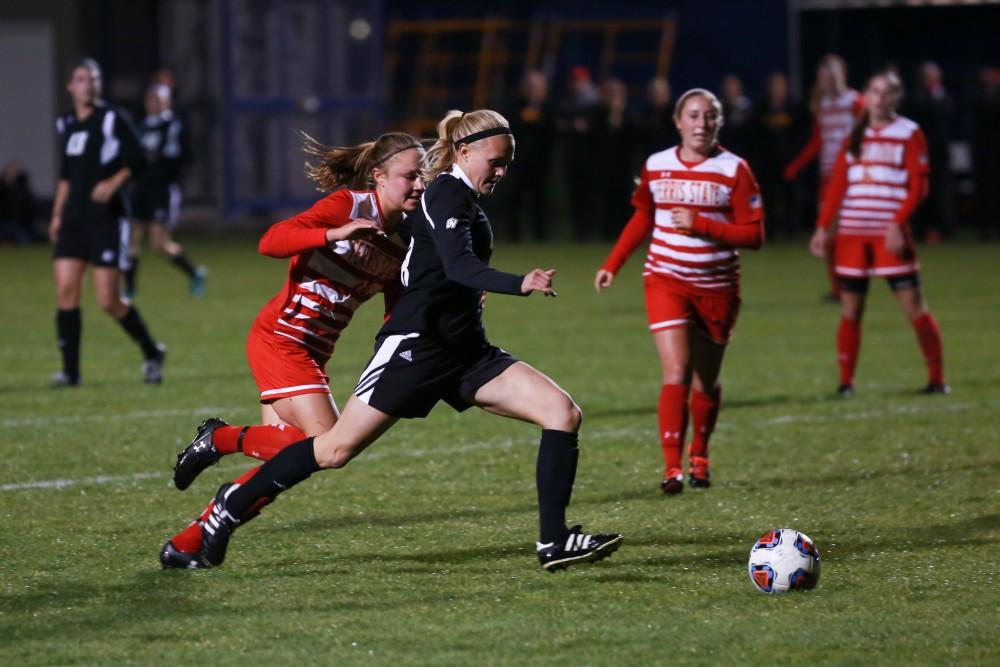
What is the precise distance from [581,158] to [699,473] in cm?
1586

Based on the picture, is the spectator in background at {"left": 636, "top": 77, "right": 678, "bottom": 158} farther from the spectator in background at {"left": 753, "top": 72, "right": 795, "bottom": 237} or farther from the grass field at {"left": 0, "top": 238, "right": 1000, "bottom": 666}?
the grass field at {"left": 0, "top": 238, "right": 1000, "bottom": 666}

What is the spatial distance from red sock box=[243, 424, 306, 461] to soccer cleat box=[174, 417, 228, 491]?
0.17 m

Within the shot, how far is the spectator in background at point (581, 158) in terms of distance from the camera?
2291 centimetres

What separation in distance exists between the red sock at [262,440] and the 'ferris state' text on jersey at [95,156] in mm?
4825

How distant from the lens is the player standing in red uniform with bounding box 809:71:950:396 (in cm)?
1002

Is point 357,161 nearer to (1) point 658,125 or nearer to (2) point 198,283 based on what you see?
(2) point 198,283

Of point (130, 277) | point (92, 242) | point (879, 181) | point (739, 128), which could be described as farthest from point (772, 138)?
point (92, 242)

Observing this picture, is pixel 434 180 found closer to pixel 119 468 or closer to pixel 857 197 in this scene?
pixel 119 468

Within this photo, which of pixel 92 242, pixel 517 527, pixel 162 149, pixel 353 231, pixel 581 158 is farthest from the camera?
pixel 581 158

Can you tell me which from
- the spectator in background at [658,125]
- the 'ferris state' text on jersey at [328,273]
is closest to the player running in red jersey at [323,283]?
the 'ferris state' text on jersey at [328,273]

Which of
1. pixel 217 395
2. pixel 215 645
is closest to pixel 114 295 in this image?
pixel 217 395

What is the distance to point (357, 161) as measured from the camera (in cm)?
612

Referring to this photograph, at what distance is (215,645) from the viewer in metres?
4.84

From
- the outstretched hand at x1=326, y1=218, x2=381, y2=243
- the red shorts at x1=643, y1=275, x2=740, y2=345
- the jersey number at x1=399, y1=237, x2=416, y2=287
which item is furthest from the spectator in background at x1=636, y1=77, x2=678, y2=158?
the outstretched hand at x1=326, y1=218, x2=381, y2=243
